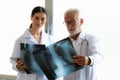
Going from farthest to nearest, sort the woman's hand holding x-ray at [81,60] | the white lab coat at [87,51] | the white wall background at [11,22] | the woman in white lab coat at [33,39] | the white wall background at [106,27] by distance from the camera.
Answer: the white wall background at [11,22], the white wall background at [106,27], the woman in white lab coat at [33,39], the white lab coat at [87,51], the woman's hand holding x-ray at [81,60]

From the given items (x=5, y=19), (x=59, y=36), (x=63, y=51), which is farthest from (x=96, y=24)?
(x=5, y=19)

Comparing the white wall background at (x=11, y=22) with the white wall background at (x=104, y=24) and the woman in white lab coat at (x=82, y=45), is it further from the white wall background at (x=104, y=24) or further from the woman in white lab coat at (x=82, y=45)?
the woman in white lab coat at (x=82, y=45)

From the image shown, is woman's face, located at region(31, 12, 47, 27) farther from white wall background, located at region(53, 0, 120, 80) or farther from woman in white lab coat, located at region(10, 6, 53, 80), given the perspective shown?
white wall background, located at region(53, 0, 120, 80)

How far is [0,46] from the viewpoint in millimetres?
2539

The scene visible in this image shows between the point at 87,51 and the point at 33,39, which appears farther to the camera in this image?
the point at 33,39

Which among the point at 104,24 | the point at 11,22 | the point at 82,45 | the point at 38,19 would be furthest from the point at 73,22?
the point at 11,22

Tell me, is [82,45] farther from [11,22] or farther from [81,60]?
[11,22]

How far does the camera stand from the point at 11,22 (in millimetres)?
2447

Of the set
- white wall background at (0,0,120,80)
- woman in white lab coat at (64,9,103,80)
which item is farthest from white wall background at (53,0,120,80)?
woman in white lab coat at (64,9,103,80)

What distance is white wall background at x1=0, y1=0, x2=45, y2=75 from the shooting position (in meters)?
2.41

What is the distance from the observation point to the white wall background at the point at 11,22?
7.89 feet

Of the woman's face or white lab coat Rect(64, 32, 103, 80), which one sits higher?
the woman's face

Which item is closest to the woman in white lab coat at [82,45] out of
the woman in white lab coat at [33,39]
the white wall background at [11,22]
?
the woman in white lab coat at [33,39]

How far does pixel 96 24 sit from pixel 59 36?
0.44 meters
